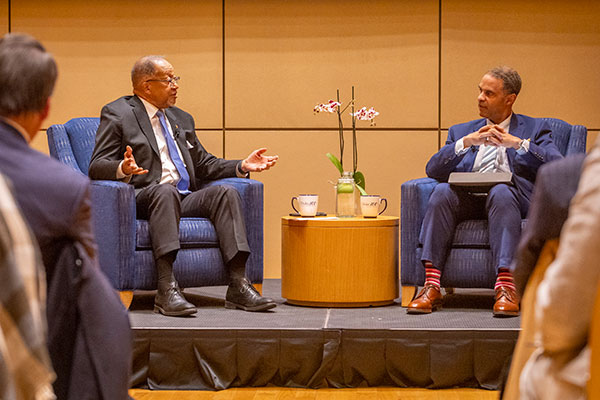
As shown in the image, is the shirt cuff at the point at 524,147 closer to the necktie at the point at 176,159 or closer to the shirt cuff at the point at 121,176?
the necktie at the point at 176,159

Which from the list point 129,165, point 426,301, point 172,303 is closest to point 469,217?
point 426,301

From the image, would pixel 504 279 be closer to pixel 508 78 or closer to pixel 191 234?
pixel 508 78

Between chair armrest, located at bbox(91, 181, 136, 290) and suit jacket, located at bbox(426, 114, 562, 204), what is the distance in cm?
140

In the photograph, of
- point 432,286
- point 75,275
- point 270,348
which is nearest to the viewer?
point 75,275

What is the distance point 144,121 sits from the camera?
385cm

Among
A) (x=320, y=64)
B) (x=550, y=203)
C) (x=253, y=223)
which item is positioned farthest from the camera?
(x=320, y=64)

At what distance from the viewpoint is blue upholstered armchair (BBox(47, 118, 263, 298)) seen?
3.45 m

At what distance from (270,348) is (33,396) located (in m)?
1.87

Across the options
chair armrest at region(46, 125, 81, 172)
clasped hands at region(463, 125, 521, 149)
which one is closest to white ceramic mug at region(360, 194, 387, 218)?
clasped hands at region(463, 125, 521, 149)

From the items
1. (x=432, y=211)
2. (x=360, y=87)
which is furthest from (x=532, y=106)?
(x=432, y=211)

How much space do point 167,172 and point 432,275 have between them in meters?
1.34

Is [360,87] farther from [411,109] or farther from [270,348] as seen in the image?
[270,348]

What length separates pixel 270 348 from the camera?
3.05 metres

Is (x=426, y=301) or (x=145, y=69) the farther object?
(x=145, y=69)
